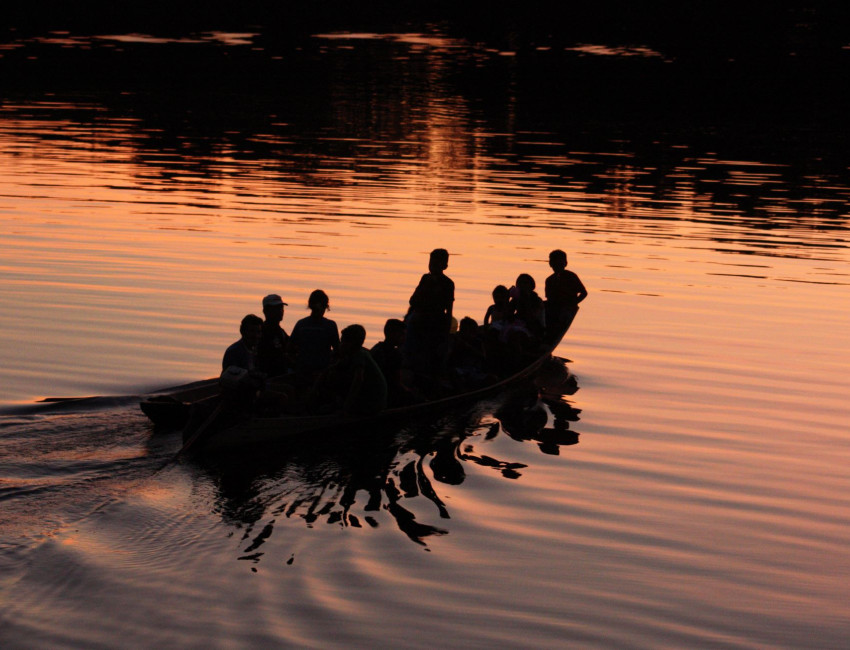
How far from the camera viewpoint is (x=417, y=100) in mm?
61438

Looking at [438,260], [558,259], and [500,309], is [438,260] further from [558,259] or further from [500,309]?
[558,259]

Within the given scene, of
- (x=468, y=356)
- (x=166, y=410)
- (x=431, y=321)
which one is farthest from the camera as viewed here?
(x=468, y=356)

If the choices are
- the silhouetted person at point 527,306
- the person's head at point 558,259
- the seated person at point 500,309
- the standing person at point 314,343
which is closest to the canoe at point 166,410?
the standing person at point 314,343

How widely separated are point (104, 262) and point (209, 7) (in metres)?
91.6

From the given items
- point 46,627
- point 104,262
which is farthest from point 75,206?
point 46,627

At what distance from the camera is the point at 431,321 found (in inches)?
706

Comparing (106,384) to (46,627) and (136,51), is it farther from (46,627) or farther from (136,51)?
(136,51)

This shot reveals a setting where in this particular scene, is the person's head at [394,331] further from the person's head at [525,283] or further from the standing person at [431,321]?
the person's head at [525,283]

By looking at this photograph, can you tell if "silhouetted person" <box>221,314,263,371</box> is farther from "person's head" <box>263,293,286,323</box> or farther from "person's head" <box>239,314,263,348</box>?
"person's head" <box>263,293,286,323</box>

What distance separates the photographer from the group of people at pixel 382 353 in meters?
15.3

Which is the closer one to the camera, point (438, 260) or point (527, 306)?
point (438, 260)

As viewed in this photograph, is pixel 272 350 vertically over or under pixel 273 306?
under

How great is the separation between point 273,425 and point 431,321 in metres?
3.93

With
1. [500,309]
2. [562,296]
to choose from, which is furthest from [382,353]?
[562,296]
